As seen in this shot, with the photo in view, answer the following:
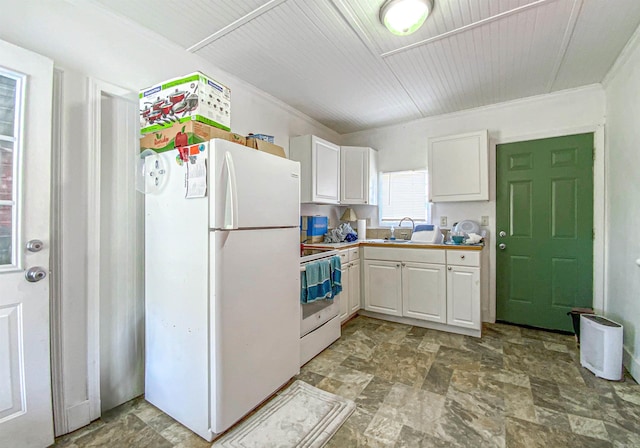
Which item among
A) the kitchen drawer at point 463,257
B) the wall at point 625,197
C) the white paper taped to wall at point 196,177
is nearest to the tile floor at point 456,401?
the wall at point 625,197

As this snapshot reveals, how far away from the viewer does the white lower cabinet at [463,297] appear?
112 inches

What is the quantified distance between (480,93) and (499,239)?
1.60 meters

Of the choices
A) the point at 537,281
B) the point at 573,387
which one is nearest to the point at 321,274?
the point at 573,387

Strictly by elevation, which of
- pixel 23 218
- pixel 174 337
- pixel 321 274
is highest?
pixel 23 218

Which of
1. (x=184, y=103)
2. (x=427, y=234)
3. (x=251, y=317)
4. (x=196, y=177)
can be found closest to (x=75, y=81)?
(x=184, y=103)

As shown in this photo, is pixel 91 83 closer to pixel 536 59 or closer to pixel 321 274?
pixel 321 274

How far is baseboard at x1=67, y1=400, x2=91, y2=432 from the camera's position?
160cm

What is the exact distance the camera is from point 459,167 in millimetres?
3262

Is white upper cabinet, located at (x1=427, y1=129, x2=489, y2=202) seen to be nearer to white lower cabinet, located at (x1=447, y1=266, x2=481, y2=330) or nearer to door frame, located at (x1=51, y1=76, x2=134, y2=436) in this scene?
white lower cabinet, located at (x1=447, y1=266, x2=481, y2=330)

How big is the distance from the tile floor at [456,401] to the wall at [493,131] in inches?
43.8

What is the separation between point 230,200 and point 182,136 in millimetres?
478

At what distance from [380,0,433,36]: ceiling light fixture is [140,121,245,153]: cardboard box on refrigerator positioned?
3.80 ft

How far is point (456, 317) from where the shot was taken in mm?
2941

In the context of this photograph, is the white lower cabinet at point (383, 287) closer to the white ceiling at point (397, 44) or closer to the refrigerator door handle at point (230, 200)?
the white ceiling at point (397, 44)
